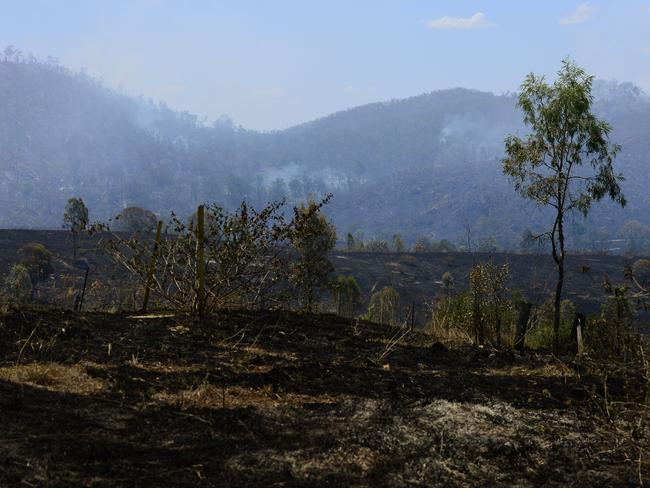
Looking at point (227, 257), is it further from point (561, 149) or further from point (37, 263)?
point (37, 263)

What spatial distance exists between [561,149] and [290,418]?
1549 centimetres

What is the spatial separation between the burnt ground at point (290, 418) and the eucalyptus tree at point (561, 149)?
1097 centimetres

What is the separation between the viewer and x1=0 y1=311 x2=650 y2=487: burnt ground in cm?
367

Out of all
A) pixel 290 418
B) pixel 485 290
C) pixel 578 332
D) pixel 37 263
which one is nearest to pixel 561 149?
pixel 485 290

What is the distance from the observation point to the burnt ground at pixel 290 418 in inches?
144

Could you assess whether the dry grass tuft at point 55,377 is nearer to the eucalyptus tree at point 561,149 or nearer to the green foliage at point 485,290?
the green foliage at point 485,290

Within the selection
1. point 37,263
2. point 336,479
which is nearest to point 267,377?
point 336,479

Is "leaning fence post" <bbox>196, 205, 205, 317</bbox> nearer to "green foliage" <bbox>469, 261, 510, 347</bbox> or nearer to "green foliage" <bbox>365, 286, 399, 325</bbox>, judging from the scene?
"green foliage" <bbox>365, 286, 399, 325</bbox>

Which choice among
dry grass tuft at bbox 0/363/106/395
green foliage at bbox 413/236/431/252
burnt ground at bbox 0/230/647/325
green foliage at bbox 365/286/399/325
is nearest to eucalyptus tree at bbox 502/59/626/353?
green foliage at bbox 365/286/399/325

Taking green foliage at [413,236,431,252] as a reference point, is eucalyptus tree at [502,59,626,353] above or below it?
above

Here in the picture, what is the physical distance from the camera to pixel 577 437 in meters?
4.34

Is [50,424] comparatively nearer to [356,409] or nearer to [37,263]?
[356,409]

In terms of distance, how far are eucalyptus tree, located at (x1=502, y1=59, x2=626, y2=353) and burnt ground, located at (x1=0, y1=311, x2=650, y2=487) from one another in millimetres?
10967

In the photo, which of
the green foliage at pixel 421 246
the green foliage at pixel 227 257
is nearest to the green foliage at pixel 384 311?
the green foliage at pixel 227 257
